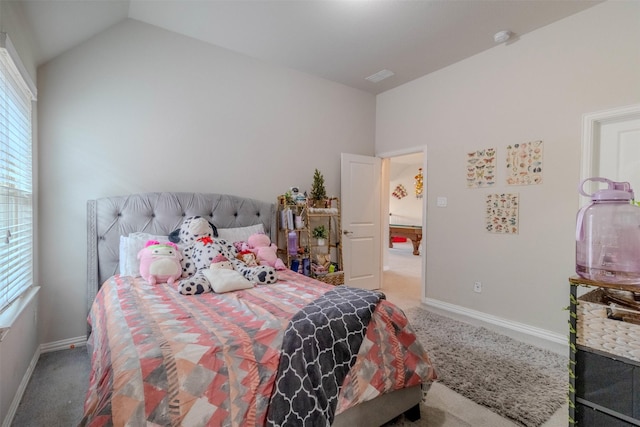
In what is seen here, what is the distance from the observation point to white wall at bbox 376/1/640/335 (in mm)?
2508

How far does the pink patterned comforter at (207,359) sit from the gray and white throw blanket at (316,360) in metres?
0.04

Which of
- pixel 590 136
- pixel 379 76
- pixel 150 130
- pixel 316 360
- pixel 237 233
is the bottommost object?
pixel 316 360

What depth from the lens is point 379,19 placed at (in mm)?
2689

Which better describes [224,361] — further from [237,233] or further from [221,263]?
[237,233]

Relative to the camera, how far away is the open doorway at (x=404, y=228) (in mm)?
4444

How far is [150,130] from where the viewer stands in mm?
2869

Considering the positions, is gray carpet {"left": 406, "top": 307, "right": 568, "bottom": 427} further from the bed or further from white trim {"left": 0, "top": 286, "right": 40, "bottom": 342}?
white trim {"left": 0, "top": 286, "right": 40, "bottom": 342}

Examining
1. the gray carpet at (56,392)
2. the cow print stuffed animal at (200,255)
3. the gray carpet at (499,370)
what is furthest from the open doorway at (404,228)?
the gray carpet at (56,392)

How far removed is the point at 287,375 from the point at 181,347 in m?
0.44

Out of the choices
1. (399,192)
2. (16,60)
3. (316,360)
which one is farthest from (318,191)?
(399,192)

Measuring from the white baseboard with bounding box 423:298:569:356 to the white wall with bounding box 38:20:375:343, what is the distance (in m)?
2.32

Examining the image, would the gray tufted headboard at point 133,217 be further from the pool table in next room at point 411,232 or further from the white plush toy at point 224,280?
the pool table in next room at point 411,232

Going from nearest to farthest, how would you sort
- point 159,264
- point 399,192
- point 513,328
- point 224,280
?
point 224,280 → point 159,264 → point 513,328 → point 399,192

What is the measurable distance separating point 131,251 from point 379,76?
3.42 meters
